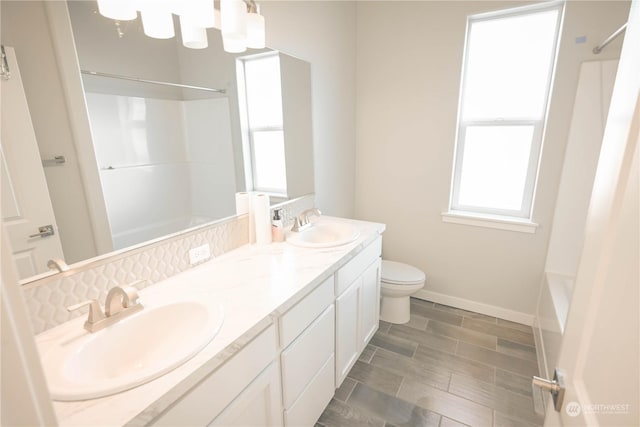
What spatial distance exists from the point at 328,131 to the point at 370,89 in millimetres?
633

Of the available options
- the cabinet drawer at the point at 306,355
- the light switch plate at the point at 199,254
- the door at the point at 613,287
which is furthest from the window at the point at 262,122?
the door at the point at 613,287

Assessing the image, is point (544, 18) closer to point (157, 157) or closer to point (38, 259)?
point (157, 157)

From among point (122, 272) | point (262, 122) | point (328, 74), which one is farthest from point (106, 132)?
point (328, 74)

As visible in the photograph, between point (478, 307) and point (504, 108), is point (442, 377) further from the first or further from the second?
point (504, 108)

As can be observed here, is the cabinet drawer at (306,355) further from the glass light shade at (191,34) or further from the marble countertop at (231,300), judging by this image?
the glass light shade at (191,34)

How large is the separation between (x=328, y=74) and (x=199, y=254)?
66.2 inches

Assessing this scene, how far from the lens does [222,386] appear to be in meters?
0.93

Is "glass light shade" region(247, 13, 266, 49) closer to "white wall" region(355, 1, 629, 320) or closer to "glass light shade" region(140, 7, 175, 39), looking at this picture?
"glass light shade" region(140, 7, 175, 39)

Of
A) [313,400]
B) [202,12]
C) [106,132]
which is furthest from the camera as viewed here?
[313,400]

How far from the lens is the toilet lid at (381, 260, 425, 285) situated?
239cm

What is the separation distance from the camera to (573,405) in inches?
24.5

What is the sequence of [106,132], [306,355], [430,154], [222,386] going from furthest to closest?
[430,154] → [306,355] → [106,132] → [222,386]

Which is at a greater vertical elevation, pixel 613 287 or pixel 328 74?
pixel 328 74

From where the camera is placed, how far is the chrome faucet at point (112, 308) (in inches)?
38.8
